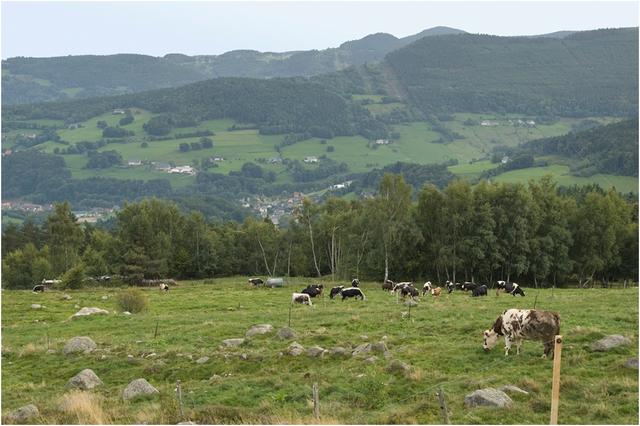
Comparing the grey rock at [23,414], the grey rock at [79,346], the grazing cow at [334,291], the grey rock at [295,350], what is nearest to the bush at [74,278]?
the grazing cow at [334,291]

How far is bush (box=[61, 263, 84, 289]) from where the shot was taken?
6131 cm

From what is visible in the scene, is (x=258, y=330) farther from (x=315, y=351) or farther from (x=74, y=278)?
(x=74, y=278)

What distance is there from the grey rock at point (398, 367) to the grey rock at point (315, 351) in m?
3.44

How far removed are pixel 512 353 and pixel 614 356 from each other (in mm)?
3153

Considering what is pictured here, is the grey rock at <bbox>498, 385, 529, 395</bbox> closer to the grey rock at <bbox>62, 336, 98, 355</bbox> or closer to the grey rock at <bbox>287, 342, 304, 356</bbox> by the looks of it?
the grey rock at <bbox>287, 342, 304, 356</bbox>

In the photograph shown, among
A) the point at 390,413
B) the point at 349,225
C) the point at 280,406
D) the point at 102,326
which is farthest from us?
the point at 349,225

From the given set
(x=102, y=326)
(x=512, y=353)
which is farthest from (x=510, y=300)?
(x=102, y=326)

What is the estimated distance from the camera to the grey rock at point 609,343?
64.0 feet

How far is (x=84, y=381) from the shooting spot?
805 inches

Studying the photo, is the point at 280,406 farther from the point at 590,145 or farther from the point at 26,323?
the point at 590,145

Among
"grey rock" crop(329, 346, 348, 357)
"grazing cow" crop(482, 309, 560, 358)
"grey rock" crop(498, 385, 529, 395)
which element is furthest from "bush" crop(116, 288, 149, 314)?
"grey rock" crop(498, 385, 529, 395)

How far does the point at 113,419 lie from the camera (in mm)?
16125

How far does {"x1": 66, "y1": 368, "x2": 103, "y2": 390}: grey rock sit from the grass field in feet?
1.29

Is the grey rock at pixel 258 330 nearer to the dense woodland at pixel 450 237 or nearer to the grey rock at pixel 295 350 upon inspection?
the grey rock at pixel 295 350
